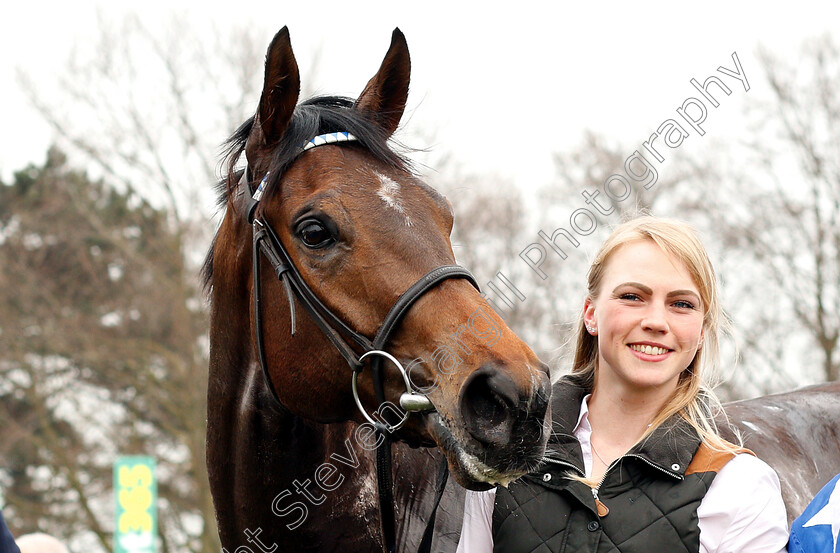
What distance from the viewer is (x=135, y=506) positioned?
8.77 m

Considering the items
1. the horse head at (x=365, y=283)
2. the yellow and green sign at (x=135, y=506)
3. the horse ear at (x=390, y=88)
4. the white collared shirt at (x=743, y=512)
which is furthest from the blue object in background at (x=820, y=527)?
the yellow and green sign at (x=135, y=506)

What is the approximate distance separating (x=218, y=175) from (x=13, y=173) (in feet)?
62.9

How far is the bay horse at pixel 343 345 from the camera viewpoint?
2.31 m

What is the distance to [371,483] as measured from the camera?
3.07 meters

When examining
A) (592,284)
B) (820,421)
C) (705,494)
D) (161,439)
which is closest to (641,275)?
(592,284)

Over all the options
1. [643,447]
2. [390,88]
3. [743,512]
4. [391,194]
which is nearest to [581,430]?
[643,447]

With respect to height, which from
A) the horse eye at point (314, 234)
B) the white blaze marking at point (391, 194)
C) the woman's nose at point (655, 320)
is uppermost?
the white blaze marking at point (391, 194)

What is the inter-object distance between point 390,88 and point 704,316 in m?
1.55

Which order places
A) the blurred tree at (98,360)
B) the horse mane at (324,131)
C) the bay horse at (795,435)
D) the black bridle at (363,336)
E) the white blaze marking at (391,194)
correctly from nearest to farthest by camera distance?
1. the black bridle at (363,336)
2. the white blaze marking at (391,194)
3. the horse mane at (324,131)
4. the bay horse at (795,435)
5. the blurred tree at (98,360)

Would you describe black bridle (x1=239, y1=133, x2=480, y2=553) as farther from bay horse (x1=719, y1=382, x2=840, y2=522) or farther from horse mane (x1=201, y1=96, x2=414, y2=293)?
bay horse (x1=719, y1=382, x2=840, y2=522)

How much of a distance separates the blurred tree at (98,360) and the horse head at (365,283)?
1327cm

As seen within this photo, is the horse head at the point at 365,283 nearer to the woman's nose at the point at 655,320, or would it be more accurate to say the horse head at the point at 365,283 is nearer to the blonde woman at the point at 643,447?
the blonde woman at the point at 643,447

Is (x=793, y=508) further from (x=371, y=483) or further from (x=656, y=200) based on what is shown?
(x=656, y=200)

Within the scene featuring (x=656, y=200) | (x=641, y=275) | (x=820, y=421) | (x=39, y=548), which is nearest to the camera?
(x=641, y=275)
